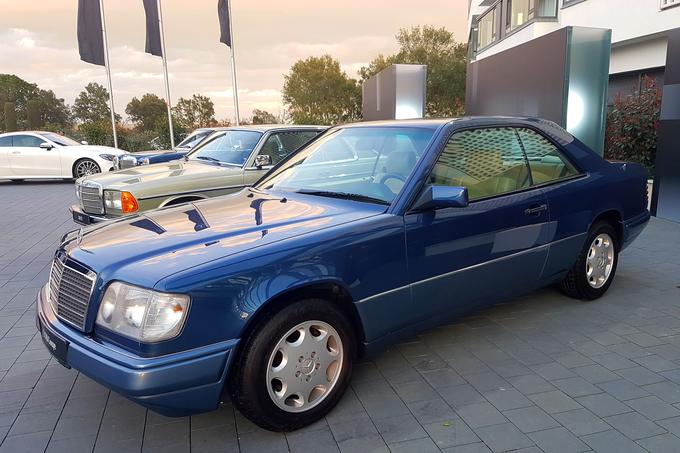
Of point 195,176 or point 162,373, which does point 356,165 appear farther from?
point 195,176

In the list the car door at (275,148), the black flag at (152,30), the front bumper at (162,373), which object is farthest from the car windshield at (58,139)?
the front bumper at (162,373)

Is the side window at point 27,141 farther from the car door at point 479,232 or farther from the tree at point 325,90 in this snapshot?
the tree at point 325,90

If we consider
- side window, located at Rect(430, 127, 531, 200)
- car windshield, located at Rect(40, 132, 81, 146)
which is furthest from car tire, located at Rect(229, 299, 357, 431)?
car windshield, located at Rect(40, 132, 81, 146)

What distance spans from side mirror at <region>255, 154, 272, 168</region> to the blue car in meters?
2.28

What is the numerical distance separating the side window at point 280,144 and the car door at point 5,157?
1144cm

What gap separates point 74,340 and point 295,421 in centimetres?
119

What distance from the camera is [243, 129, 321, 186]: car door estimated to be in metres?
6.66

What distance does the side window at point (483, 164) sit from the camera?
3459mm

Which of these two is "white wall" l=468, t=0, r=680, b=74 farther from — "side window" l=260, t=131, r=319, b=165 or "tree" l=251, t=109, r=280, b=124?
"tree" l=251, t=109, r=280, b=124

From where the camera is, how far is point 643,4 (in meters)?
13.4

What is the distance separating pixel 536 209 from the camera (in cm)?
383

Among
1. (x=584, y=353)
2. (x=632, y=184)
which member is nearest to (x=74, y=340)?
(x=584, y=353)

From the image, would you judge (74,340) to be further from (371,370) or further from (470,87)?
(470,87)

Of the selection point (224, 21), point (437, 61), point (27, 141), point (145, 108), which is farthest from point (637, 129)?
point (145, 108)
